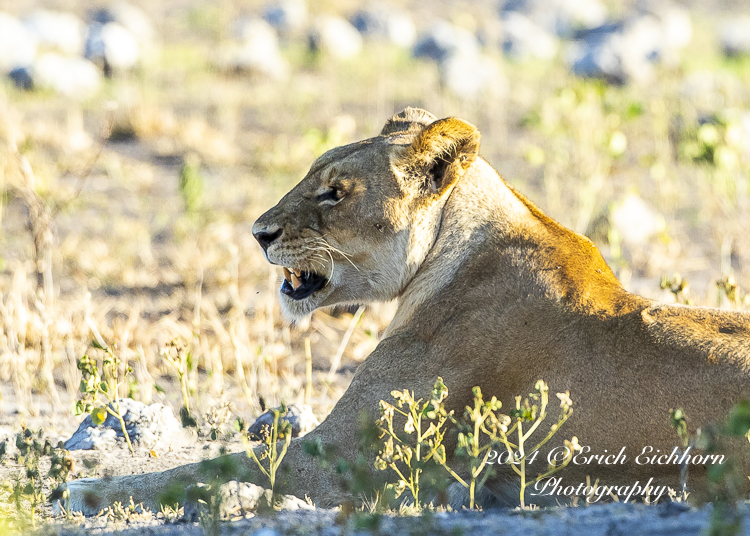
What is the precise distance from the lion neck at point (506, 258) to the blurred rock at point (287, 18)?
22.9 meters

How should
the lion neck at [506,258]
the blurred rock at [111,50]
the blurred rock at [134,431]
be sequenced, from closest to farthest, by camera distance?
the lion neck at [506,258] < the blurred rock at [134,431] < the blurred rock at [111,50]

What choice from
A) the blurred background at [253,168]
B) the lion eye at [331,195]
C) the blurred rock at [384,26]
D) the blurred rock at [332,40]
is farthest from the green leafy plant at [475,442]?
the blurred rock at [384,26]

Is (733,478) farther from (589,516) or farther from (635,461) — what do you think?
(635,461)

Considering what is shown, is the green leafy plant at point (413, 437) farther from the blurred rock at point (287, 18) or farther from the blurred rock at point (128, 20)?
the blurred rock at point (287, 18)

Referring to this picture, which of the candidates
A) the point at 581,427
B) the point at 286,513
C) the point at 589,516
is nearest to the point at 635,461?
the point at 581,427

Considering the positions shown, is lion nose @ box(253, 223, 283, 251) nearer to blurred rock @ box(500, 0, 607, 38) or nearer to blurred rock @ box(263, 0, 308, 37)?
blurred rock @ box(263, 0, 308, 37)

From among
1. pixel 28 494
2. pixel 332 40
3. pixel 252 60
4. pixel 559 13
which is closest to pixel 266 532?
pixel 28 494

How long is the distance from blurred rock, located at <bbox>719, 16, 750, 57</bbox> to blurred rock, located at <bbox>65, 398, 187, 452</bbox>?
70.4ft

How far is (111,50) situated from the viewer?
54.5ft

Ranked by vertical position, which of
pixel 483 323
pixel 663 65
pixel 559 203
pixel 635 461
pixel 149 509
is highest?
pixel 663 65

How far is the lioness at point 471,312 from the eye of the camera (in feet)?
10.1

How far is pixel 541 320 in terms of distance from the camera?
3336mm

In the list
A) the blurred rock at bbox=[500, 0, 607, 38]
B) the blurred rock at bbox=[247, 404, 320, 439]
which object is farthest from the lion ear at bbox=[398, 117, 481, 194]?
the blurred rock at bbox=[500, 0, 607, 38]

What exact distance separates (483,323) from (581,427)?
1.68 ft
